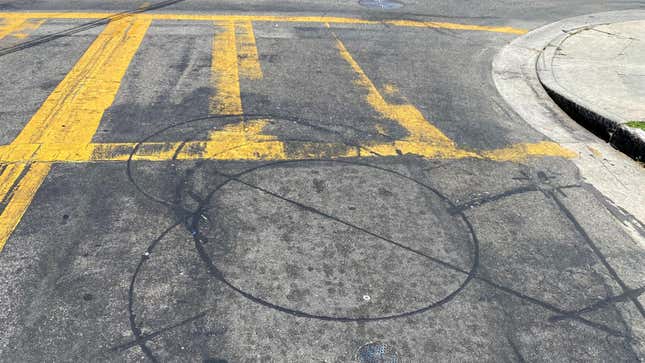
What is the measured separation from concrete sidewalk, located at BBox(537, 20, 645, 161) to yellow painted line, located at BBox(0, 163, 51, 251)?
598cm

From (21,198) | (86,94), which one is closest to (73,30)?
(86,94)

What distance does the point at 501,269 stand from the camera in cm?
427

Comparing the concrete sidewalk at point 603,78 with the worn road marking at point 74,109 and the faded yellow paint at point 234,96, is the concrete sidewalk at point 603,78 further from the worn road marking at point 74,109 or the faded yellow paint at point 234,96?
A: the worn road marking at point 74,109

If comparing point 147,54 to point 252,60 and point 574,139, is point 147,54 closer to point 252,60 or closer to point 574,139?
point 252,60

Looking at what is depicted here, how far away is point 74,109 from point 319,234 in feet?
11.8

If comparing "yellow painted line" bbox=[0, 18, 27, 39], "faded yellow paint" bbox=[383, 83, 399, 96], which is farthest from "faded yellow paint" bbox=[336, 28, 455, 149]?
"yellow painted line" bbox=[0, 18, 27, 39]

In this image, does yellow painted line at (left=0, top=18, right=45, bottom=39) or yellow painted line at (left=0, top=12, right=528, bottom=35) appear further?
yellow painted line at (left=0, top=12, right=528, bottom=35)

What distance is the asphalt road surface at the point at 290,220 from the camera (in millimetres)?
3590

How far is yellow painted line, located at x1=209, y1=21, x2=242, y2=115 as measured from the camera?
6727 mm

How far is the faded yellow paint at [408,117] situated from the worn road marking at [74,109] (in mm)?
3141

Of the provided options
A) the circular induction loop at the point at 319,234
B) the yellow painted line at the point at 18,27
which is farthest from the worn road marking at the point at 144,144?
the yellow painted line at the point at 18,27

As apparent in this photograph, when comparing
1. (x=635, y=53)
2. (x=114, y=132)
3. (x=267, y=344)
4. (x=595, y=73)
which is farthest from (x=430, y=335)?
(x=635, y=53)

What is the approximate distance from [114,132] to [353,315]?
11.5ft

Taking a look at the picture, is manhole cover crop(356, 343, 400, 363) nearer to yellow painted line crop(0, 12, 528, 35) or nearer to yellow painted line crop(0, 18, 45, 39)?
yellow painted line crop(0, 18, 45, 39)
